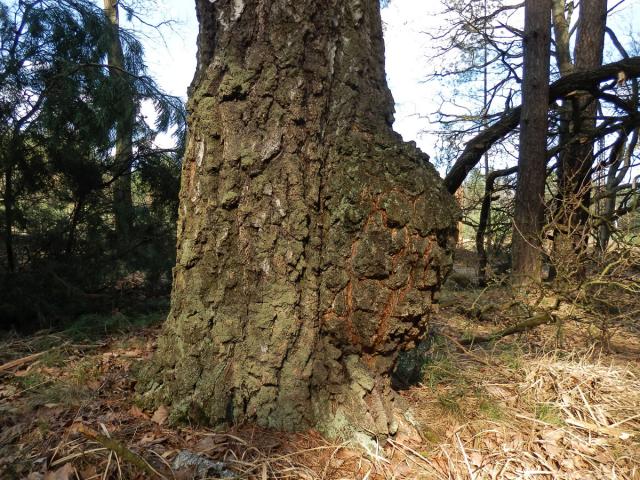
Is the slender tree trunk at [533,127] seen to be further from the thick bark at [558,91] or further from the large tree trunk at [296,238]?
the large tree trunk at [296,238]

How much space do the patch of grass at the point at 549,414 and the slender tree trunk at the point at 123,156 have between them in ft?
13.0

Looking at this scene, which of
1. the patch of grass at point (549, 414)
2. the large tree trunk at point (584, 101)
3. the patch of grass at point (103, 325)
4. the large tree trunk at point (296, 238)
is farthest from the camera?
the large tree trunk at point (584, 101)

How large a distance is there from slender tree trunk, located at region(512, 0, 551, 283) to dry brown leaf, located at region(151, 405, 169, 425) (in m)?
5.25

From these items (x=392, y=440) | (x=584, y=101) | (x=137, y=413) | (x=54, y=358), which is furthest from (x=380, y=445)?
(x=584, y=101)

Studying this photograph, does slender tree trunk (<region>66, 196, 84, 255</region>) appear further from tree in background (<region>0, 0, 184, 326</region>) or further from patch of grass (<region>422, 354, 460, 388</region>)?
patch of grass (<region>422, 354, 460, 388</region>)

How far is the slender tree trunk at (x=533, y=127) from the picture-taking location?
614cm

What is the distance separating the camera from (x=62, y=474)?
5.07 ft

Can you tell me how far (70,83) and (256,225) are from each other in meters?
3.28

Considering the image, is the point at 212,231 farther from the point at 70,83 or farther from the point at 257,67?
the point at 70,83

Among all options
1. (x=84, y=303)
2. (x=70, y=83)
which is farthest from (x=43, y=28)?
(x=84, y=303)

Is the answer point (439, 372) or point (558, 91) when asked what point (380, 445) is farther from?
point (558, 91)

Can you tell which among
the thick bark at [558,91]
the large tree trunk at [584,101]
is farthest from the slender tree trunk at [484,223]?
the large tree trunk at [584,101]

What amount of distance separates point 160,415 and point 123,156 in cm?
344

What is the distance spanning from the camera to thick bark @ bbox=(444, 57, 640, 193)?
5895mm
